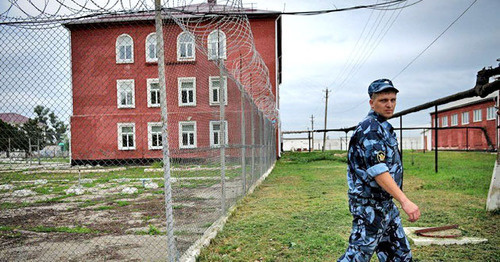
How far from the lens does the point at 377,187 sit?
9.04ft

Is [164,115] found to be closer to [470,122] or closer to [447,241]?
[447,241]

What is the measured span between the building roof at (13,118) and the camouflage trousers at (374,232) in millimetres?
3281

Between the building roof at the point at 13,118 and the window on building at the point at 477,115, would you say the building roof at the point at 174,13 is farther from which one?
the window on building at the point at 477,115

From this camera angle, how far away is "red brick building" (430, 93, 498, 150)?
34.2 m

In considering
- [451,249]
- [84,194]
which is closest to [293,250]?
[451,249]

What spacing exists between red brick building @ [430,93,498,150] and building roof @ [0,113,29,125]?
33.8 meters

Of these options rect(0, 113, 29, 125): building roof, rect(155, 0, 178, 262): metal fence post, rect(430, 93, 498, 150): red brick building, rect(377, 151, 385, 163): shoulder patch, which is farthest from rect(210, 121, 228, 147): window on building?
rect(430, 93, 498, 150): red brick building

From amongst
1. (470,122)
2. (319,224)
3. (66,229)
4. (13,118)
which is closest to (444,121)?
(470,122)

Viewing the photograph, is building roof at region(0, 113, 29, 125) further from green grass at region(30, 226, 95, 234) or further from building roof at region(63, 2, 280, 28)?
green grass at region(30, 226, 95, 234)

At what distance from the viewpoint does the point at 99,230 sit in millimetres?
5996

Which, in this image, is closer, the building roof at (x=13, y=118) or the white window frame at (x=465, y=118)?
the building roof at (x=13, y=118)

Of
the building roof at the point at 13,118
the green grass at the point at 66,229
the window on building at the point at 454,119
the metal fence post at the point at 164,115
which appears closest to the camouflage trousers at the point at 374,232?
the metal fence post at the point at 164,115

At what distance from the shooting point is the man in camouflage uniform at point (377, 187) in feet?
8.80

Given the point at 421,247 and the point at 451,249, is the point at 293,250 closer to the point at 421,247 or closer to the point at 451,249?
the point at 421,247
